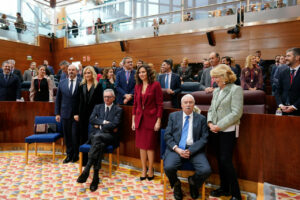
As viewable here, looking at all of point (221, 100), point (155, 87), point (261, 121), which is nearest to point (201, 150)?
point (221, 100)

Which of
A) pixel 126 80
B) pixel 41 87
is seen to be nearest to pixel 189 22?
pixel 126 80

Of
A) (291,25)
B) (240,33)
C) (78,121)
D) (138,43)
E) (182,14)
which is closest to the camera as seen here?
(78,121)

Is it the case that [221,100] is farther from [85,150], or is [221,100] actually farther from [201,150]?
[85,150]

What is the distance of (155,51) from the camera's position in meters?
7.95

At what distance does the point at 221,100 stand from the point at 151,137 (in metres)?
0.92

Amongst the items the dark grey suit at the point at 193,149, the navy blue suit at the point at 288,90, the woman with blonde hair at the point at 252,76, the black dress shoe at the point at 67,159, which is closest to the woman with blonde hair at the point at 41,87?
the black dress shoe at the point at 67,159

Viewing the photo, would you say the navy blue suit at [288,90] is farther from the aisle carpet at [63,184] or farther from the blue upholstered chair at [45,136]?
the blue upholstered chair at [45,136]

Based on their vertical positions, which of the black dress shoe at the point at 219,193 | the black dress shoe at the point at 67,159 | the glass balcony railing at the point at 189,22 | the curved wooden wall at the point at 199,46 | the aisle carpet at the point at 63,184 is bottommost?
the aisle carpet at the point at 63,184

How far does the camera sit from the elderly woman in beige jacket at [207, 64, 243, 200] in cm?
213

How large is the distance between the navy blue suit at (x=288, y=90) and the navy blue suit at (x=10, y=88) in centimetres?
413

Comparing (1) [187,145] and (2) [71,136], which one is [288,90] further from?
(2) [71,136]

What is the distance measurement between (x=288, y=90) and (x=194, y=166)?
138 centimetres

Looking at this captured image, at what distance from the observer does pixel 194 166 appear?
219cm

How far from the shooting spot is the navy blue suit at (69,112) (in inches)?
128
